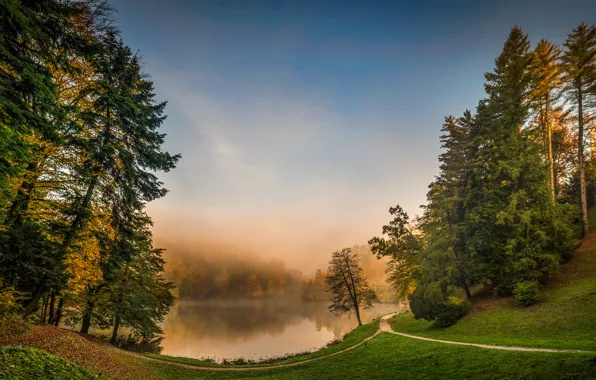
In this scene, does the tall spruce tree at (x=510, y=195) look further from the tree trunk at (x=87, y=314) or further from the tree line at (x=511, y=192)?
the tree trunk at (x=87, y=314)

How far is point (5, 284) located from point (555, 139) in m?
44.8

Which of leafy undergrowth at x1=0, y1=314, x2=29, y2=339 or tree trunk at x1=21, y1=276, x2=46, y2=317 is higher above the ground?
tree trunk at x1=21, y1=276, x2=46, y2=317

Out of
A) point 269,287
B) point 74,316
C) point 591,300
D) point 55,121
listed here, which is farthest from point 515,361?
point 269,287

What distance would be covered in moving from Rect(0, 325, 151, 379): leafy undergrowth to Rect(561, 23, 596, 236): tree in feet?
109

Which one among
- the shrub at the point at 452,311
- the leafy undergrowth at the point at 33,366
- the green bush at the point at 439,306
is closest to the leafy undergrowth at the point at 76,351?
the leafy undergrowth at the point at 33,366

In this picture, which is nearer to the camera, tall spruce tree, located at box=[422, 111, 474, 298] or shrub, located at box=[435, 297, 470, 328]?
shrub, located at box=[435, 297, 470, 328]

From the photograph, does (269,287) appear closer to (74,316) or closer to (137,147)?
(74,316)

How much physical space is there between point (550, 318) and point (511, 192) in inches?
360

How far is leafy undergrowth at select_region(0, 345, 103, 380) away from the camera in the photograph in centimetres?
618

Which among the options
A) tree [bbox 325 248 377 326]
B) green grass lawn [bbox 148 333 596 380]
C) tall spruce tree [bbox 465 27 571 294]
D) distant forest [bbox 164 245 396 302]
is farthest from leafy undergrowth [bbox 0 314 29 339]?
distant forest [bbox 164 245 396 302]

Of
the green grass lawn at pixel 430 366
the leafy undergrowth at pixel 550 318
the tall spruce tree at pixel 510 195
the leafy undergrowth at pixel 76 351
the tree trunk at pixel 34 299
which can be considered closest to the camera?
the green grass lawn at pixel 430 366

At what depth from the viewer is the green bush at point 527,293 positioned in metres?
14.4

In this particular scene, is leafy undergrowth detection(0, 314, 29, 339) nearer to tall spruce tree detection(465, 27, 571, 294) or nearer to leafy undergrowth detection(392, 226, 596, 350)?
leafy undergrowth detection(392, 226, 596, 350)

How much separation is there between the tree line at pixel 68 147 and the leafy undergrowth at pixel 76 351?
135 centimetres
